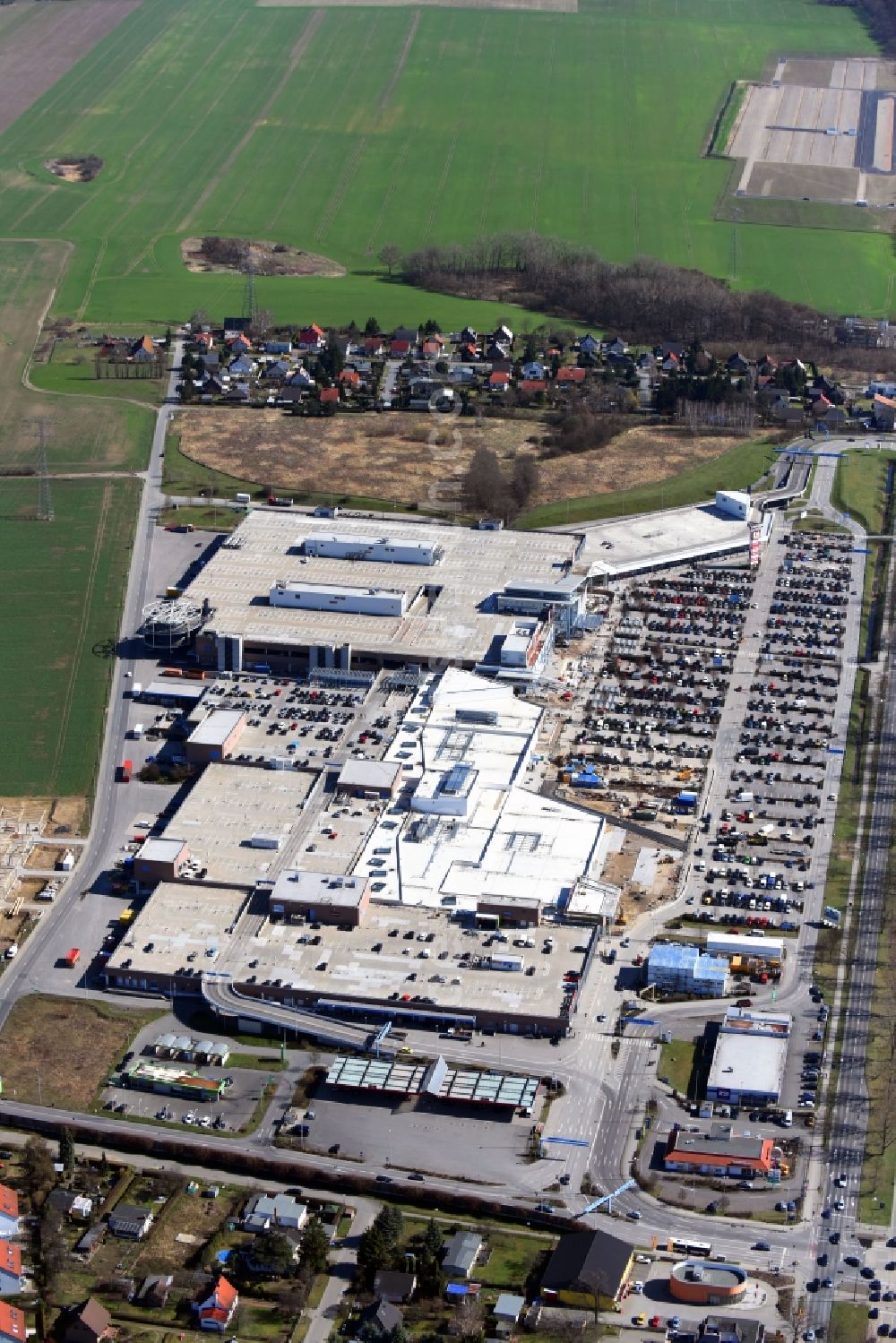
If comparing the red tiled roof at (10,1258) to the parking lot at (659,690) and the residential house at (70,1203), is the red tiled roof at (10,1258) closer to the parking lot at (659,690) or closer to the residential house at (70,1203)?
the residential house at (70,1203)

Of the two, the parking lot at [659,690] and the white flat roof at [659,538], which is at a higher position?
the parking lot at [659,690]

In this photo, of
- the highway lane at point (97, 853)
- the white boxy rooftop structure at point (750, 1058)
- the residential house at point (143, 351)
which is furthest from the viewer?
the residential house at point (143, 351)

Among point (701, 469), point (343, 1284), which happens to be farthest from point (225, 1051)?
point (701, 469)

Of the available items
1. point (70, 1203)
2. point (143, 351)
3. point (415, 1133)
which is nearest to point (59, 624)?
point (143, 351)

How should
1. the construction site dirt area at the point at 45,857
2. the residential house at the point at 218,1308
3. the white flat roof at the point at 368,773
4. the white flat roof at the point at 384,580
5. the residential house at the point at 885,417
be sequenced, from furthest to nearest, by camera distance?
the residential house at the point at 885,417
the white flat roof at the point at 384,580
the white flat roof at the point at 368,773
the construction site dirt area at the point at 45,857
the residential house at the point at 218,1308

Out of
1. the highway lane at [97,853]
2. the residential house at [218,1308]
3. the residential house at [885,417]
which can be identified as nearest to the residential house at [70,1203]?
the residential house at [218,1308]

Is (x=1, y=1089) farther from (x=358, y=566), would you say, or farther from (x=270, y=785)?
(x=358, y=566)

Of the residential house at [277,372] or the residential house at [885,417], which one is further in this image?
the residential house at [277,372]
